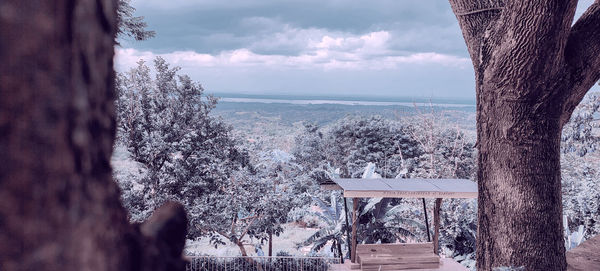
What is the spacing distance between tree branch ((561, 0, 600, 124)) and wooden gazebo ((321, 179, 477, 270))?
9.90 feet

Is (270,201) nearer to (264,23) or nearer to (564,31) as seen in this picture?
(564,31)

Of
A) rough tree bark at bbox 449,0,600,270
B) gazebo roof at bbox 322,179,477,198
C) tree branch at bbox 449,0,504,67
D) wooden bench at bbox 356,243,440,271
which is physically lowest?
wooden bench at bbox 356,243,440,271

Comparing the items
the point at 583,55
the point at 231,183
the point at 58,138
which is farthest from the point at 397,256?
the point at 58,138

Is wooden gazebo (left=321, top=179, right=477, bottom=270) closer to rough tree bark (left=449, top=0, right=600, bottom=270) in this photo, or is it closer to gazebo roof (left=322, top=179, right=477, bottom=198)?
gazebo roof (left=322, top=179, right=477, bottom=198)

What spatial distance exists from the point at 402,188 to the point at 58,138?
586 cm

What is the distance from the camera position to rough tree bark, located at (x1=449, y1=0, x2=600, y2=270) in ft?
9.03

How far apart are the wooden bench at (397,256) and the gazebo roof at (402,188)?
1.07 meters

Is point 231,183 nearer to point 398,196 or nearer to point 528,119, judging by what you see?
point 398,196

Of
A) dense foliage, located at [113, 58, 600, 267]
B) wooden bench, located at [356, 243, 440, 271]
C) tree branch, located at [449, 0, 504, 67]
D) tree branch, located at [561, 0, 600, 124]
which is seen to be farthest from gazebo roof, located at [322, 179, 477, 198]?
dense foliage, located at [113, 58, 600, 267]

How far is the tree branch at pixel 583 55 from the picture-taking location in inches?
114

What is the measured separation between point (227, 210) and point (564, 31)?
8.89 meters

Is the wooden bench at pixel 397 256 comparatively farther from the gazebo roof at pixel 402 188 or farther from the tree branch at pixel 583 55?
the tree branch at pixel 583 55

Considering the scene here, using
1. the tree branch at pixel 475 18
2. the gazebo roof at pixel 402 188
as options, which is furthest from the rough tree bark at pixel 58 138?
the gazebo roof at pixel 402 188

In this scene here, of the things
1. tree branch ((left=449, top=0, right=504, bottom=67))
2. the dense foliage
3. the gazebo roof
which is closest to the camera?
tree branch ((left=449, top=0, right=504, bottom=67))
